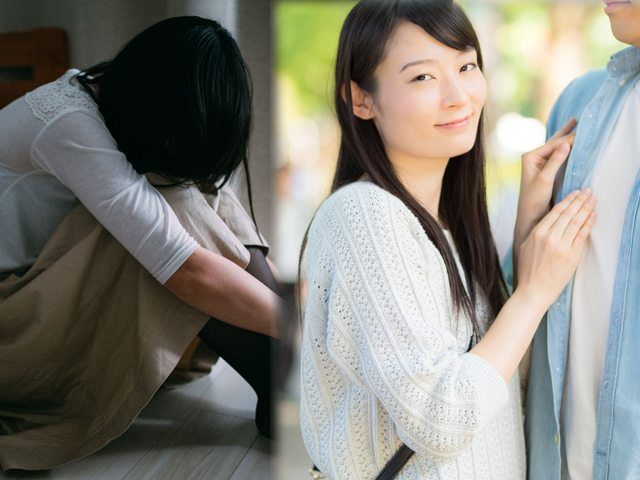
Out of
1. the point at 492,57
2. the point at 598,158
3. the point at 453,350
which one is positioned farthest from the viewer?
the point at 492,57

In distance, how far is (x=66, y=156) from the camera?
62 cm

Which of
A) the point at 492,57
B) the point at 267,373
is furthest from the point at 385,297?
the point at 492,57

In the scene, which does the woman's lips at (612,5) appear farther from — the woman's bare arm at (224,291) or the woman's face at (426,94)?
the woman's bare arm at (224,291)

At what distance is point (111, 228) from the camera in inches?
24.6

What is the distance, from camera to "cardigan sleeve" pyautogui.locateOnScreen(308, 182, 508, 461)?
0.68 meters

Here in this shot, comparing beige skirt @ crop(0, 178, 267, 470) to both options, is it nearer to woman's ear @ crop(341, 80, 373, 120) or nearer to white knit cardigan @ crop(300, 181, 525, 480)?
white knit cardigan @ crop(300, 181, 525, 480)

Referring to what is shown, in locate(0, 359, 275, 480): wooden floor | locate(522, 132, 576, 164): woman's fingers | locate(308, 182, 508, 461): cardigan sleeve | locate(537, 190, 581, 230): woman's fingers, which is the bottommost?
locate(0, 359, 275, 480): wooden floor

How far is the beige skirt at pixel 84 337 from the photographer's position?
63cm

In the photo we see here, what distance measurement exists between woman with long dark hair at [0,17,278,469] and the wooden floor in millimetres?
18

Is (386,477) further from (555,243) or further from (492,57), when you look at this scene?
(492,57)

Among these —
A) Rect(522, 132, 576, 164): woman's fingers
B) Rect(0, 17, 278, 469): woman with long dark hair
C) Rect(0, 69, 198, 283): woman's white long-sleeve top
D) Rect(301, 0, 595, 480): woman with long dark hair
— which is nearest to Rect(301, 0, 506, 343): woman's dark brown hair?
Rect(301, 0, 595, 480): woman with long dark hair

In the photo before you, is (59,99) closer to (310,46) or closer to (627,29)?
(310,46)

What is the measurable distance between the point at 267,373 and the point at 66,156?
36 cm

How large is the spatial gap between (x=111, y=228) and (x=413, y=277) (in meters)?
0.36
